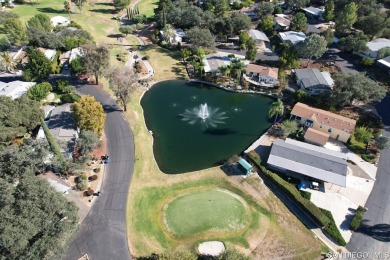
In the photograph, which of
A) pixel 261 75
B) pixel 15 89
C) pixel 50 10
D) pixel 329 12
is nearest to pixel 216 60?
pixel 261 75

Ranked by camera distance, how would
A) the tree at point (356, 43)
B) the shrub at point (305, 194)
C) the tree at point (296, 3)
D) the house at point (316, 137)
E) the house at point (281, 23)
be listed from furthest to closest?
the tree at point (296, 3), the house at point (281, 23), the tree at point (356, 43), the house at point (316, 137), the shrub at point (305, 194)

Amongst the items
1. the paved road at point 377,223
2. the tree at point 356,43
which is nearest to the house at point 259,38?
the tree at point 356,43

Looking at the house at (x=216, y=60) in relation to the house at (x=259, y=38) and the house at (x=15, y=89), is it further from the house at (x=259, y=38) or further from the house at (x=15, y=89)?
the house at (x=15, y=89)

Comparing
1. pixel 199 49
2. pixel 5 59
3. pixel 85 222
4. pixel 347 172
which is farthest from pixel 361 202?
pixel 5 59

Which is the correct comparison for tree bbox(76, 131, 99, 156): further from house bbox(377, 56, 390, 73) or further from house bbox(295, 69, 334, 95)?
house bbox(377, 56, 390, 73)

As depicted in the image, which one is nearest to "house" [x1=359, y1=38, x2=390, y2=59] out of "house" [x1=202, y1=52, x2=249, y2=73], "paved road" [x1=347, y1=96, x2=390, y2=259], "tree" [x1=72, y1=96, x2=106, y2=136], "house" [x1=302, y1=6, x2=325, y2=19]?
"house" [x1=302, y1=6, x2=325, y2=19]

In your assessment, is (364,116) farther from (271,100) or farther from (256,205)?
(256,205)
